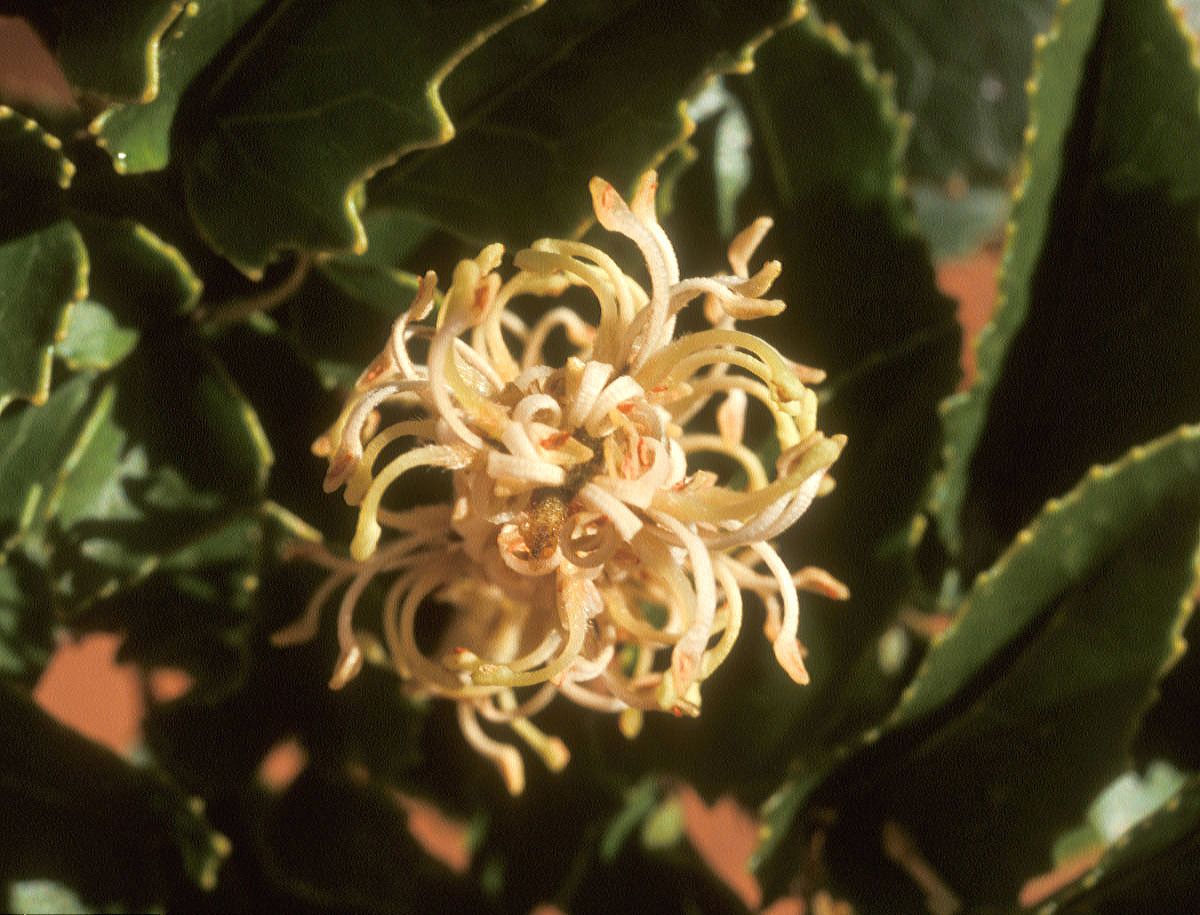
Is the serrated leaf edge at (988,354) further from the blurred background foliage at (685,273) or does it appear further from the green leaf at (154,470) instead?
the green leaf at (154,470)

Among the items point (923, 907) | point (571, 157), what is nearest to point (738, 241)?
point (571, 157)

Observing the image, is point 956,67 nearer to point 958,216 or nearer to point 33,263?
point 958,216

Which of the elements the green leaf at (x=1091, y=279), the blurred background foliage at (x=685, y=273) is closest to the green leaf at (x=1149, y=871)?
the blurred background foliage at (x=685, y=273)

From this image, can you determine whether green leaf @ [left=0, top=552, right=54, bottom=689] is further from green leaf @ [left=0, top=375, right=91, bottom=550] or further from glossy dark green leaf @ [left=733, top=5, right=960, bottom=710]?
glossy dark green leaf @ [left=733, top=5, right=960, bottom=710]

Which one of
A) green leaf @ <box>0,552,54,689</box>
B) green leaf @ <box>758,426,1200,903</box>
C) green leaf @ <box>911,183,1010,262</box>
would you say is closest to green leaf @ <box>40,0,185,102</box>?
green leaf @ <box>0,552,54,689</box>

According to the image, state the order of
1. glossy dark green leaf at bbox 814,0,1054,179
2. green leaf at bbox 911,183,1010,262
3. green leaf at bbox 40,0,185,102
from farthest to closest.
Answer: green leaf at bbox 911,183,1010,262
glossy dark green leaf at bbox 814,0,1054,179
green leaf at bbox 40,0,185,102
